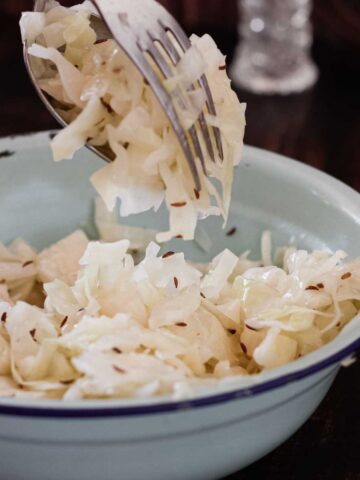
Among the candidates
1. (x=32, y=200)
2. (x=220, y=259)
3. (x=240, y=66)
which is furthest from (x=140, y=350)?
(x=240, y=66)

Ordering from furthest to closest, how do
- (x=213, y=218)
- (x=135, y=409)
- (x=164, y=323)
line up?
(x=213, y=218) → (x=164, y=323) → (x=135, y=409)

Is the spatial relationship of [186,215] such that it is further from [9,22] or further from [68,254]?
[9,22]

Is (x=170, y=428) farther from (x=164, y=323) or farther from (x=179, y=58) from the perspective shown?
(x=179, y=58)

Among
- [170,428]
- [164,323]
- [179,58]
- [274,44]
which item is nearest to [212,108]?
[179,58]

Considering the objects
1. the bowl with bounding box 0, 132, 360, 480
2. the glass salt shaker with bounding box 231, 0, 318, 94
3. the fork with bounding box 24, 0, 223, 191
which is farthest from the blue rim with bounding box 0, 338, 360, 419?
the glass salt shaker with bounding box 231, 0, 318, 94

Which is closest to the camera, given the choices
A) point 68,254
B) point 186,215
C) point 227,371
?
point 227,371

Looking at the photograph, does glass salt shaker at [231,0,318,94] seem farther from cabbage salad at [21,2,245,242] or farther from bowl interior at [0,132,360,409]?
cabbage salad at [21,2,245,242]
